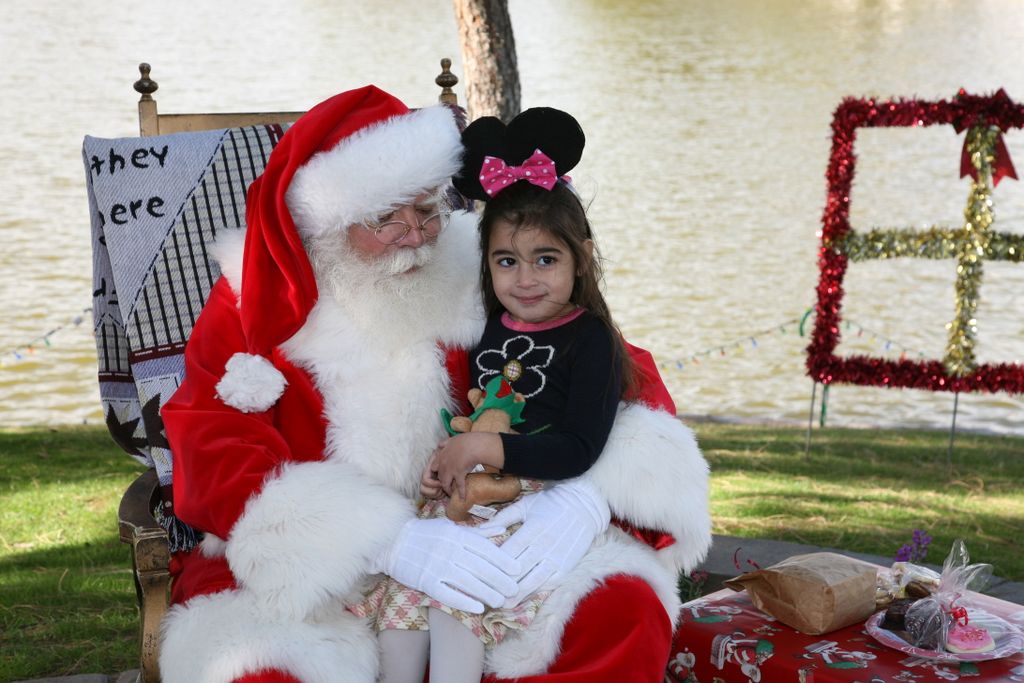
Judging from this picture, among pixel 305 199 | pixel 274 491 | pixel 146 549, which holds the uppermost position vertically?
pixel 305 199

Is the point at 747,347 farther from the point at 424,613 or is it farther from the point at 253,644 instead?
the point at 253,644

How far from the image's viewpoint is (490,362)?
244 cm

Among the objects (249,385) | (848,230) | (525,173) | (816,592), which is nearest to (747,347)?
(848,230)

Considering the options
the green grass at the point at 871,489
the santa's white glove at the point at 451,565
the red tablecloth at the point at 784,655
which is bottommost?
the green grass at the point at 871,489

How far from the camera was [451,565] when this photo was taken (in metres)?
2.09

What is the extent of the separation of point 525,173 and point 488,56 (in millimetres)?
2439

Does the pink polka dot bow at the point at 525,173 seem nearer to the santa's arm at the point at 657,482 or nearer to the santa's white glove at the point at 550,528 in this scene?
the santa's arm at the point at 657,482

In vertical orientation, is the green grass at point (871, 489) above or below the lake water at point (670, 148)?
below

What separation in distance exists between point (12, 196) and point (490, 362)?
9835 millimetres

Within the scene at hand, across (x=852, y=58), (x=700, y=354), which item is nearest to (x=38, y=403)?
(x=700, y=354)

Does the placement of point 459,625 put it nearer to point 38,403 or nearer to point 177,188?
point 177,188

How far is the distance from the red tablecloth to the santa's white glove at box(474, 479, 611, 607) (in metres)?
0.55

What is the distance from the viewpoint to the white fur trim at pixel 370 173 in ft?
7.48

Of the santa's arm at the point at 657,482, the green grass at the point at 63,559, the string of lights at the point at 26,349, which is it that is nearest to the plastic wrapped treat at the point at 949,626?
the santa's arm at the point at 657,482
